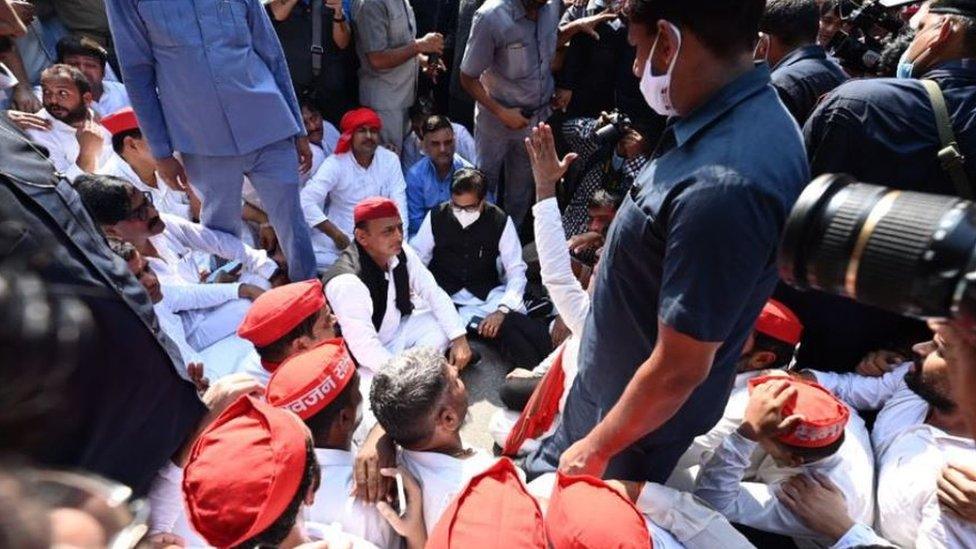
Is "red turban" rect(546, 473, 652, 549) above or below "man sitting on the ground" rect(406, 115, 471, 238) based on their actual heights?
above

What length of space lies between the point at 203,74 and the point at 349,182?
1.37 meters

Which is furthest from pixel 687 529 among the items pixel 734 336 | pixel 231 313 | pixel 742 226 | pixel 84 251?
pixel 231 313

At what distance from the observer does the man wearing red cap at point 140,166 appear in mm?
3805

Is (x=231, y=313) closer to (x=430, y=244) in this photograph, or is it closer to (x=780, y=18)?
(x=430, y=244)

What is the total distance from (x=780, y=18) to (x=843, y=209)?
6.79ft

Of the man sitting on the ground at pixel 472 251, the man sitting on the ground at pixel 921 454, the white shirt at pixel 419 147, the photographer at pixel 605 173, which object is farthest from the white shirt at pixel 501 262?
the man sitting on the ground at pixel 921 454

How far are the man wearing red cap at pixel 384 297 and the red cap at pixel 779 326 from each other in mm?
1343

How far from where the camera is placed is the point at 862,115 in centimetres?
213

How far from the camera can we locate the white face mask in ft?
4.58

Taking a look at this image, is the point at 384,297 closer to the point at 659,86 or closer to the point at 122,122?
the point at 122,122

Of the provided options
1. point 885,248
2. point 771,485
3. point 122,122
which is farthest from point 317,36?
point 885,248

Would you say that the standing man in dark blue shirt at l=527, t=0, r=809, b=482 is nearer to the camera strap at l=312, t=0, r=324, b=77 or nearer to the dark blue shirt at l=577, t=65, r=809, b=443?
the dark blue shirt at l=577, t=65, r=809, b=443

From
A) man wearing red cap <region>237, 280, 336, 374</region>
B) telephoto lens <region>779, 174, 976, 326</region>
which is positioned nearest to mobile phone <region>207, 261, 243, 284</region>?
man wearing red cap <region>237, 280, 336, 374</region>

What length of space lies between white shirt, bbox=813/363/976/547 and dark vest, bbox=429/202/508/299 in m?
2.00
